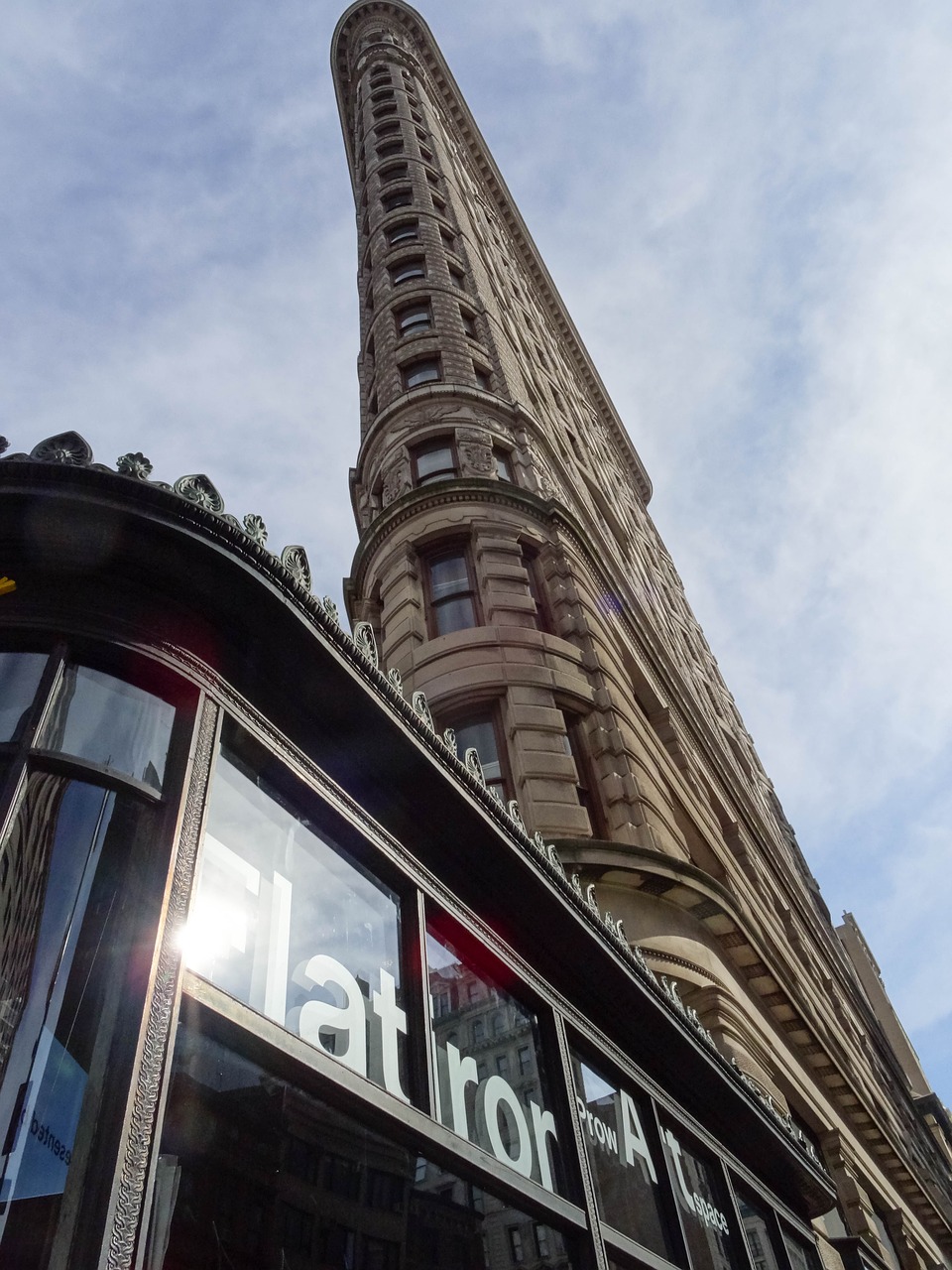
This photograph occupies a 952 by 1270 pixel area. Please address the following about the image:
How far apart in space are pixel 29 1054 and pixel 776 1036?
49.1ft

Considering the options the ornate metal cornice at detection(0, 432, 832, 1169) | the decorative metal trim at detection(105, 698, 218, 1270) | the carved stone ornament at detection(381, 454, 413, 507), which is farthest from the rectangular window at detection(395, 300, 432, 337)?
the decorative metal trim at detection(105, 698, 218, 1270)

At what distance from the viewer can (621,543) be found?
3522 centimetres

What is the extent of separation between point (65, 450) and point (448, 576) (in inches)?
539

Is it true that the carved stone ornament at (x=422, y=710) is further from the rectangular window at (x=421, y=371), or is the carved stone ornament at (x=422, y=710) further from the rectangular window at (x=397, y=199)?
the rectangular window at (x=397, y=199)

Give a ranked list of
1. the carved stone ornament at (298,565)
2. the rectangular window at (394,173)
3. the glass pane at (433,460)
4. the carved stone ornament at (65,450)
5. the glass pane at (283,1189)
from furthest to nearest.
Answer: the rectangular window at (394,173)
the glass pane at (433,460)
the carved stone ornament at (298,565)
the carved stone ornament at (65,450)
the glass pane at (283,1189)

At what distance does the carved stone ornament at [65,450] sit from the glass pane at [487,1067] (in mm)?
3667

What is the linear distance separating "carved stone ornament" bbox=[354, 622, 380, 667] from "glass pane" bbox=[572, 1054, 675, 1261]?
11.0 feet

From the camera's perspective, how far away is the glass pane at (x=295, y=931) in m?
4.76

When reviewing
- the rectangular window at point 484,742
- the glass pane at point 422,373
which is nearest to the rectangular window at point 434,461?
the glass pane at point 422,373

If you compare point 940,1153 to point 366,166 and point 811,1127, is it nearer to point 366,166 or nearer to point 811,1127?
point 811,1127

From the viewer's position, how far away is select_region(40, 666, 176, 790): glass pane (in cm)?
496

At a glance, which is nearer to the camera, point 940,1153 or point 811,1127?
point 811,1127

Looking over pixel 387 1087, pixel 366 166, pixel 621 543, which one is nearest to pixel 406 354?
pixel 621 543

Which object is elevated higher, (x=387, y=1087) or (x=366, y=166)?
(x=366, y=166)
